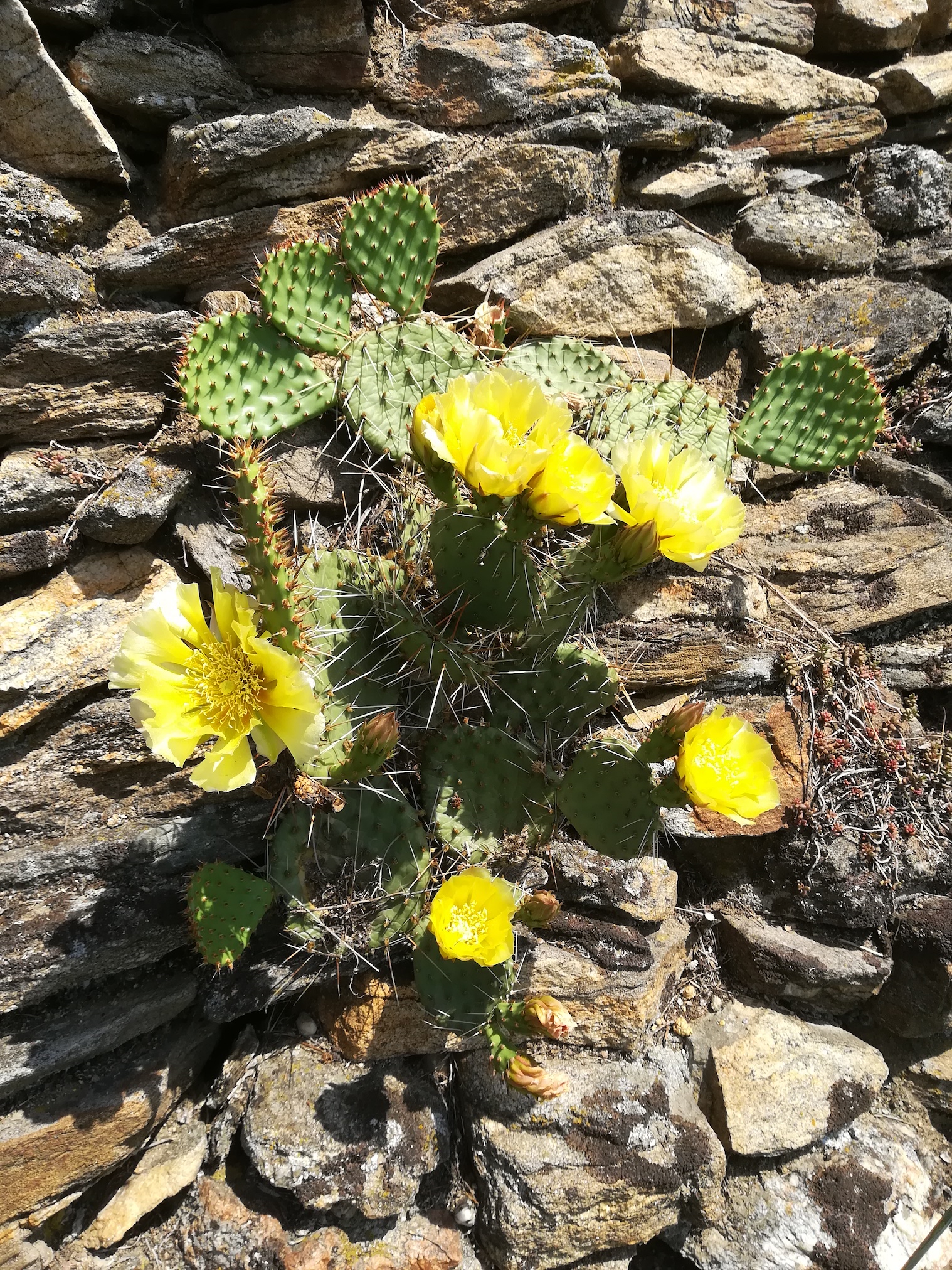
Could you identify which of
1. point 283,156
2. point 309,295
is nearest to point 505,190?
point 283,156

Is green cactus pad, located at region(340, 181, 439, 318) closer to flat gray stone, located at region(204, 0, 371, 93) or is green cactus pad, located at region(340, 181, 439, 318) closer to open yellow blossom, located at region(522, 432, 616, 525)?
flat gray stone, located at region(204, 0, 371, 93)

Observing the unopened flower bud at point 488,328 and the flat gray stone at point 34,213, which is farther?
the unopened flower bud at point 488,328

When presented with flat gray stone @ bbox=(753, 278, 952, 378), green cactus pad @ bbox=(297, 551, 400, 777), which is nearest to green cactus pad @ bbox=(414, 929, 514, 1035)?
green cactus pad @ bbox=(297, 551, 400, 777)

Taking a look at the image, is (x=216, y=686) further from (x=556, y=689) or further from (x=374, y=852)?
(x=556, y=689)

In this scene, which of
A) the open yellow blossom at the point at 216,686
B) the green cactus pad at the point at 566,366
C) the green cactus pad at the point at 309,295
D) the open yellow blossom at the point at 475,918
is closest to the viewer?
the open yellow blossom at the point at 216,686

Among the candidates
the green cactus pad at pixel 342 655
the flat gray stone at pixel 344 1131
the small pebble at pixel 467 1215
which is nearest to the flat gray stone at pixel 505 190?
the green cactus pad at pixel 342 655

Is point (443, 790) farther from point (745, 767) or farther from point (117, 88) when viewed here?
point (117, 88)

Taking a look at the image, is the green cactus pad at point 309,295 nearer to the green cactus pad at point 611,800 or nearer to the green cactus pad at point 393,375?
the green cactus pad at point 393,375
